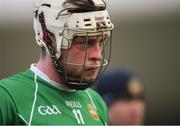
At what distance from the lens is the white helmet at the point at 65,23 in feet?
12.5

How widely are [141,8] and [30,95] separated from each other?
557 cm

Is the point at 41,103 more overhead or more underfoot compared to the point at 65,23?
more underfoot

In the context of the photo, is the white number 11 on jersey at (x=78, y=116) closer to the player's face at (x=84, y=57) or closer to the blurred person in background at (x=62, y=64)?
the blurred person in background at (x=62, y=64)

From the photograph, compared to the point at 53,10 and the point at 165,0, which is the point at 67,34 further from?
the point at 165,0

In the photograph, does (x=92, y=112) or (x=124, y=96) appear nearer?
(x=92, y=112)

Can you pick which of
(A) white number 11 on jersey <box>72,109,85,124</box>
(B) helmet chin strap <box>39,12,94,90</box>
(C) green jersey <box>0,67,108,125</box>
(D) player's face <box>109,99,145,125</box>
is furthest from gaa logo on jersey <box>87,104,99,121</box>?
(D) player's face <box>109,99,145,125</box>

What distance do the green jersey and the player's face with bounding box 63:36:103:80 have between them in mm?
154

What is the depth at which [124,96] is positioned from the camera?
463cm

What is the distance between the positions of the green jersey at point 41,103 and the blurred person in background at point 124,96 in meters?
0.48

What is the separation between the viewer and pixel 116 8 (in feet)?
28.9

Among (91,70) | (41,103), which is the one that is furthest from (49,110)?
(91,70)

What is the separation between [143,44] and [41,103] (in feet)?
17.9

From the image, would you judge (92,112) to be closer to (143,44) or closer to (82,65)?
(82,65)

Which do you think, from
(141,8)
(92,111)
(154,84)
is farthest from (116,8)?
(92,111)
